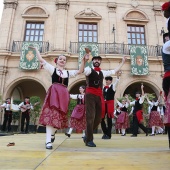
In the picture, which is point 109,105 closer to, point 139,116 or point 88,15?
point 139,116

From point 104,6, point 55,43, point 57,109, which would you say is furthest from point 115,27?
point 57,109

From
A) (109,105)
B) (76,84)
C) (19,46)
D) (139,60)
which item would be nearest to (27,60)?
(19,46)

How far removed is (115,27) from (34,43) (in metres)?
5.60

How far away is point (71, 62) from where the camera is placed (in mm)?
12531

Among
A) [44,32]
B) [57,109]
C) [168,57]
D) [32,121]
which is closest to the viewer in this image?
[168,57]

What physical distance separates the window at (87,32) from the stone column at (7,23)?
4.72m

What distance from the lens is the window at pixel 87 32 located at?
44.5 ft

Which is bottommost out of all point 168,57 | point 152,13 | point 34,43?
point 168,57

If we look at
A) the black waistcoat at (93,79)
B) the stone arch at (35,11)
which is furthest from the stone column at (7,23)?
the black waistcoat at (93,79)

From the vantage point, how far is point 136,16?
14133 millimetres

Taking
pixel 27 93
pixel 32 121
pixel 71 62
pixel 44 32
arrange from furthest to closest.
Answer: pixel 27 93 → pixel 44 32 → pixel 71 62 → pixel 32 121

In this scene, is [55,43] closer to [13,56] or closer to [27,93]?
[13,56]

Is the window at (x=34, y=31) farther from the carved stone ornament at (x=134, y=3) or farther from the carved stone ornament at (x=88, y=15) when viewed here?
the carved stone ornament at (x=134, y=3)

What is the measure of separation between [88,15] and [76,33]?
1625 millimetres
